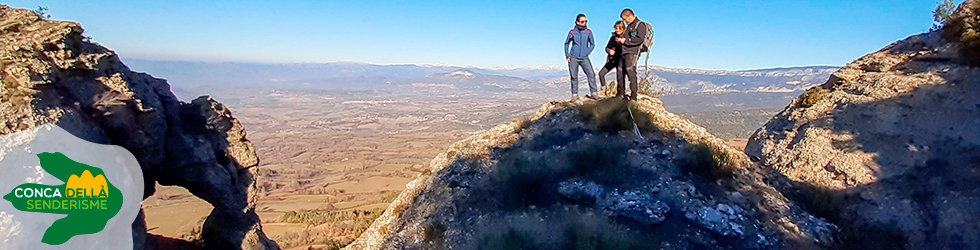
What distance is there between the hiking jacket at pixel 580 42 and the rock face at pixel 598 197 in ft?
4.32

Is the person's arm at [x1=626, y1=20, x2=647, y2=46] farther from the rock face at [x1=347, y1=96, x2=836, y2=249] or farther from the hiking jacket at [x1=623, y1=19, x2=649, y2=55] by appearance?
the rock face at [x1=347, y1=96, x2=836, y2=249]

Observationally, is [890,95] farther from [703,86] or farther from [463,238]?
[703,86]

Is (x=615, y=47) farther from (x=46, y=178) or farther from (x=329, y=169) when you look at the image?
(x=329, y=169)

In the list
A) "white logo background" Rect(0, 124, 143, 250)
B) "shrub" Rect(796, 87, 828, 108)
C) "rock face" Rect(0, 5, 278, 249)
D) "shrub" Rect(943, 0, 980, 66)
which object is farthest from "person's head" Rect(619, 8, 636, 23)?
"white logo background" Rect(0, 124, 143, 250)

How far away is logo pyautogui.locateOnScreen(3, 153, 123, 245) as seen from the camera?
542 centimetres

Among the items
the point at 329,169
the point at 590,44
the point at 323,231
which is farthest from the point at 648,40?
the point at 329,169

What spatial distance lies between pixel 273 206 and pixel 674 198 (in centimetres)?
3204

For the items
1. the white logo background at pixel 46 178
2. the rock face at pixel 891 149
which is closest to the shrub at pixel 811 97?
the rock face at pixel 891 149

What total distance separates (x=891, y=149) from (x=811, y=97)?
269 centimetres

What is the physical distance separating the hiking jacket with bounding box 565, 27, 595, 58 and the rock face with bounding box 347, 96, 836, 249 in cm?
132

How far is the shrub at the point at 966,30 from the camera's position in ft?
29.9

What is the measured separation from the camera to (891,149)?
811 centimetres

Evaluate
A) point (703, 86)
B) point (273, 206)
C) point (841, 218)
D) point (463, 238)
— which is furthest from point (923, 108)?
point (703, 86)

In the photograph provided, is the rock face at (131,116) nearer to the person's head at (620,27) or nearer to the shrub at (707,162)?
the person's head at (620,27)
